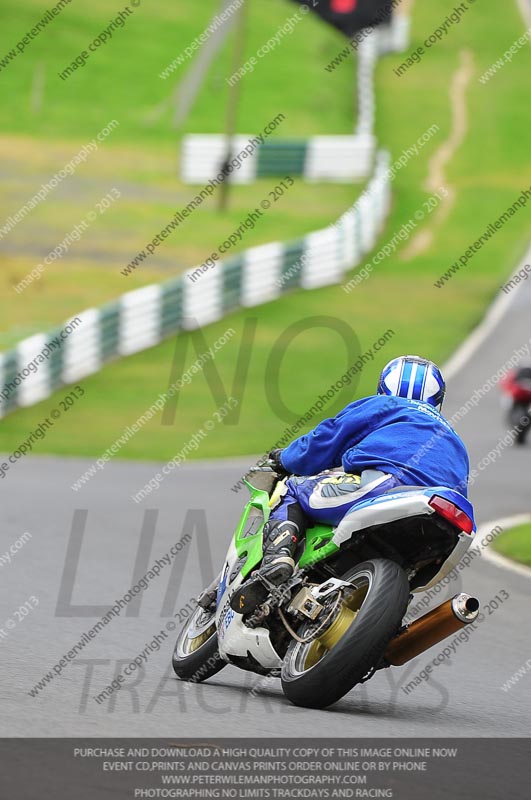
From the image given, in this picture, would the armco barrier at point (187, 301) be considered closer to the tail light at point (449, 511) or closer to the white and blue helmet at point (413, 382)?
the white and blue helmet at point (413, 382)

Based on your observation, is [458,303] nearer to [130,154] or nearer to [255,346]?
[255,346]

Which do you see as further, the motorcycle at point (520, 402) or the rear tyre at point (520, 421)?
the rear tyre at point (520, 421)

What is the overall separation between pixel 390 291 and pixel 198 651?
2214cm

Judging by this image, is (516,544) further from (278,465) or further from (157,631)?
(278,465)

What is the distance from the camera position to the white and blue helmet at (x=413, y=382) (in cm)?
662

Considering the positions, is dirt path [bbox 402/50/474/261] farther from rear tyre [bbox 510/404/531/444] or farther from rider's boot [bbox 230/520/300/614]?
rider's boot [bbox 230/520/300/614]

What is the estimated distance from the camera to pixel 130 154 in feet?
128

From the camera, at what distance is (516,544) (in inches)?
463

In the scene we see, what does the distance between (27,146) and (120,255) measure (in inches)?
415

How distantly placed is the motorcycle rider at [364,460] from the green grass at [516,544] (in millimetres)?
4844

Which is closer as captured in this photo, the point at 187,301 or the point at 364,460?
the point at 364,460

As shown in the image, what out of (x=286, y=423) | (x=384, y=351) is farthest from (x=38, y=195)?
(x=286, y=423)

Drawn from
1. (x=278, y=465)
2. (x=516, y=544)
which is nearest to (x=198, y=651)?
(x=278, y=465)
